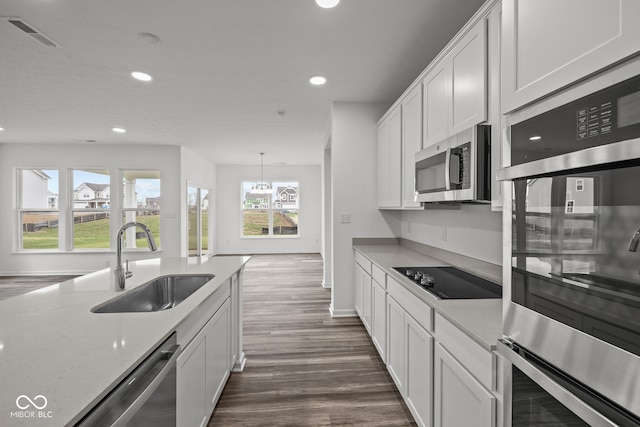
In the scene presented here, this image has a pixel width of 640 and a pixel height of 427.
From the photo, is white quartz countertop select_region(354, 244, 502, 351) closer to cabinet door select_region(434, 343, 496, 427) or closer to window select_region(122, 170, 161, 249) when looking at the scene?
cabinet door select_region(434, 343, 496, 427)

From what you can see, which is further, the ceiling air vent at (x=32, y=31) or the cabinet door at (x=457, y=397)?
the ceiling air vent at (x=32, y=31)

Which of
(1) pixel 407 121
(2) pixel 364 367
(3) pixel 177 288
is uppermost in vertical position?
(1) pixel 407 121

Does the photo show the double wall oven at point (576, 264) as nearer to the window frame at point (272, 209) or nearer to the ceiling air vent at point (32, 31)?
the ceiling air vent at point (32, 31)

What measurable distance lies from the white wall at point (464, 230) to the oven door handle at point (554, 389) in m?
1.26

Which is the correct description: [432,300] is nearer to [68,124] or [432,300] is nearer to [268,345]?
[268,345]

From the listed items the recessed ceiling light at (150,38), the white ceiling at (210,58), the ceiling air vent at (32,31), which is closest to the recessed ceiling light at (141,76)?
the white ceiling at (210,58)

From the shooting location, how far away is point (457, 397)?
1.33 metres

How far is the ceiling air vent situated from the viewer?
216cm

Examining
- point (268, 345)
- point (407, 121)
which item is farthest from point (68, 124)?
point (407, 121)

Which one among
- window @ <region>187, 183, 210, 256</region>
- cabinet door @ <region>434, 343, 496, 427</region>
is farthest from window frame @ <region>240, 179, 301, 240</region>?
cabinet door @ <region>434, 343, 496, 427</region>

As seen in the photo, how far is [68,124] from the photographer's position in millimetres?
4781

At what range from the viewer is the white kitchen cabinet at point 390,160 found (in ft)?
9.88

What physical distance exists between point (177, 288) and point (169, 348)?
1103 millimetres

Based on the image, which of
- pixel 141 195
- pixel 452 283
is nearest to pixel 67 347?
pixel 452 283
